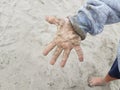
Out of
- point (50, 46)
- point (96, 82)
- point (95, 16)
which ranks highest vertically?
point (95, 16)

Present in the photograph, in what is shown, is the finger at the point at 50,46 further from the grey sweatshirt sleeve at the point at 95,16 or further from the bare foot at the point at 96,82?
the bare foot at the point at 96,82

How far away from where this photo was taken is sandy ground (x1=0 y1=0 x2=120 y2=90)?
1855 millimetres

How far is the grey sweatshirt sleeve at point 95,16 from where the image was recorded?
127 centimetres

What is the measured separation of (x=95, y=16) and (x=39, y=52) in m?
0.80

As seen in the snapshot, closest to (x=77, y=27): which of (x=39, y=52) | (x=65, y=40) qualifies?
(x=65, y=40)

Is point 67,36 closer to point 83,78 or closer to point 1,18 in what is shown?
point 83,78

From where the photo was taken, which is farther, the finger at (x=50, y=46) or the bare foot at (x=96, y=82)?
the bare foot at (x=96, y=82)

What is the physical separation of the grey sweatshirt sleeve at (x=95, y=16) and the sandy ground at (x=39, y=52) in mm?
656

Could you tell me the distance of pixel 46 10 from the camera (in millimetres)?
2314

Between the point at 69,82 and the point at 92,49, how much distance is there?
0.36 meters

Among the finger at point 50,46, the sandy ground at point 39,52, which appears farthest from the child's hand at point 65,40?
the sandy ground at point 39,52

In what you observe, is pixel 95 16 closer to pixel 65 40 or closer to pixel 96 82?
pixel 65 40

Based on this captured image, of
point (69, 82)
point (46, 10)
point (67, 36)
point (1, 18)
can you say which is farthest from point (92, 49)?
point (67, 36)

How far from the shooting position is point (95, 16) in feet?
4.17
